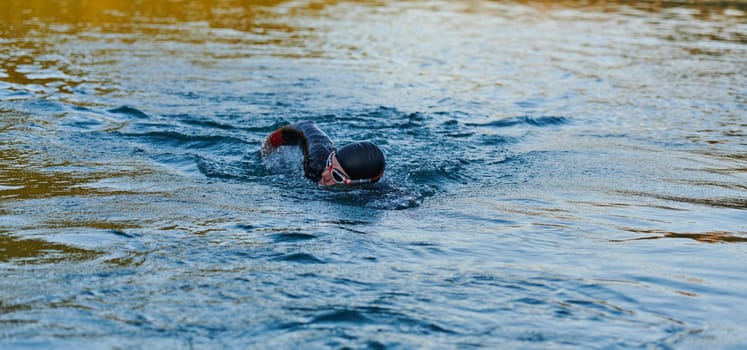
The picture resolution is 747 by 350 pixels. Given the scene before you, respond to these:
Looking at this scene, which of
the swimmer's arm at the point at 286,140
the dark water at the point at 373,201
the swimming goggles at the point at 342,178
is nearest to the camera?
the dark water at the point at 373,201

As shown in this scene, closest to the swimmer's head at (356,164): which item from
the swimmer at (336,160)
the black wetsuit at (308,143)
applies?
the swimmer at (336,160)

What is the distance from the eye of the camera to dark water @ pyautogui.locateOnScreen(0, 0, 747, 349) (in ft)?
14.4

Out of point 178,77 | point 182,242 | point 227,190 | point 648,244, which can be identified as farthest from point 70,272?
point 178,77

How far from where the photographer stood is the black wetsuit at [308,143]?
23.5 ft

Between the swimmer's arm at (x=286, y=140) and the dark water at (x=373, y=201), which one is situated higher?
the swimmer's arm at (x=286, y=140)

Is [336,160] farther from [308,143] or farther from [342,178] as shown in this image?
[308,143]

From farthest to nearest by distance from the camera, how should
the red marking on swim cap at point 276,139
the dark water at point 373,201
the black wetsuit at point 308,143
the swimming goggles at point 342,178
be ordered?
1. the red marking on swim cap at point 276,139
2. the black wetsuit at point 308,143
3. the swimming goggles at point 342,178
4. the dark water at point 373,201

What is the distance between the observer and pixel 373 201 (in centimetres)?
657

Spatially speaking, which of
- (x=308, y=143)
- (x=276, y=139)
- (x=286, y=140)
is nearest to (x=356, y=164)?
(x=308, y=143)

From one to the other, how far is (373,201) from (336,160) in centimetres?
41

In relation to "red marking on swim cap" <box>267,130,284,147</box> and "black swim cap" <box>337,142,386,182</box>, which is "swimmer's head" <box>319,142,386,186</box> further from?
"red marking on swim cap" <box>267,130,284,147</box>

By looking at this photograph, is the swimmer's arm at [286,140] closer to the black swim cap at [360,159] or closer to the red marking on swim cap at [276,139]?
the red marking on swim cap at [276,139]

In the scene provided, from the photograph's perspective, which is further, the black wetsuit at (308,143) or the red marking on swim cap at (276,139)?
the red marking on swim cap at (276,139)

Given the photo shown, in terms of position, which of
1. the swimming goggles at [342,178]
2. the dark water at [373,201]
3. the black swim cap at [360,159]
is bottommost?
the dark water at [373,201]
